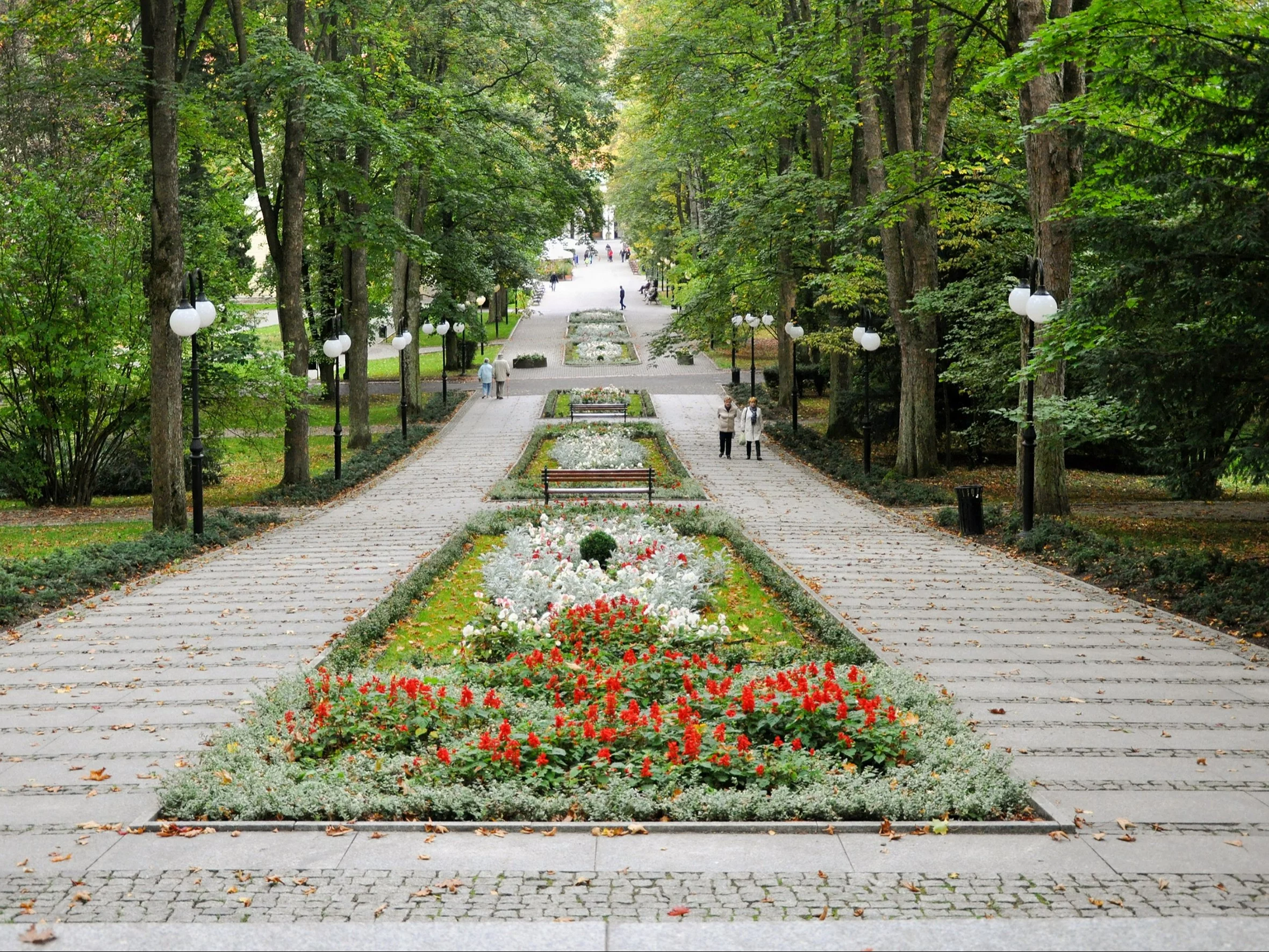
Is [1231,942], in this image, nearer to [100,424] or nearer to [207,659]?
[207,659]

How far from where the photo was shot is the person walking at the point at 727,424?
1056 inches

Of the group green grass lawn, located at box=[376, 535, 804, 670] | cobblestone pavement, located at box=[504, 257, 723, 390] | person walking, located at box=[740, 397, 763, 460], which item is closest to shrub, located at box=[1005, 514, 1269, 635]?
green grass lawn, located at box=[376, 535, 804, 670]

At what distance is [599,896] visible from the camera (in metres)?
5.49

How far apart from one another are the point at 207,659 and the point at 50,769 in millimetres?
2566

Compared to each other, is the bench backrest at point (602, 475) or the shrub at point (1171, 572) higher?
the bench backrest at point (602, 475)

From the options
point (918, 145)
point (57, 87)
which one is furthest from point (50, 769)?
point (918, 145)

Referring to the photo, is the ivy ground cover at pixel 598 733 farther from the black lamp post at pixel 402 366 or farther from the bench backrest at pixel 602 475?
the black lamp post at pixel 402 366

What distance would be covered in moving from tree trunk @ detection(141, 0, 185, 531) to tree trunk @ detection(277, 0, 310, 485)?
431 centimetres

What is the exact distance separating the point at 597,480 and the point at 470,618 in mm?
8889

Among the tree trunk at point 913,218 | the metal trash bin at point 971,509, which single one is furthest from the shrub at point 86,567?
the tree trunk at point 913,218

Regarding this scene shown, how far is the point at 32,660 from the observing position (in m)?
9.92

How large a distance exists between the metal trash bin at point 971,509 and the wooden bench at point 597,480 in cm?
498

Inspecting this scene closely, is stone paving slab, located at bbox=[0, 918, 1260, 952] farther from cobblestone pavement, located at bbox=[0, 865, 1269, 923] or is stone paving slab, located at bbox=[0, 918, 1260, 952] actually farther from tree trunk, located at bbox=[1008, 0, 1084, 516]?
tree trunk, located at bbox=[1008, 0, 1084, 516]

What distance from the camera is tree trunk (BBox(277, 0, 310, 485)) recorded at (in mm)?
21156
